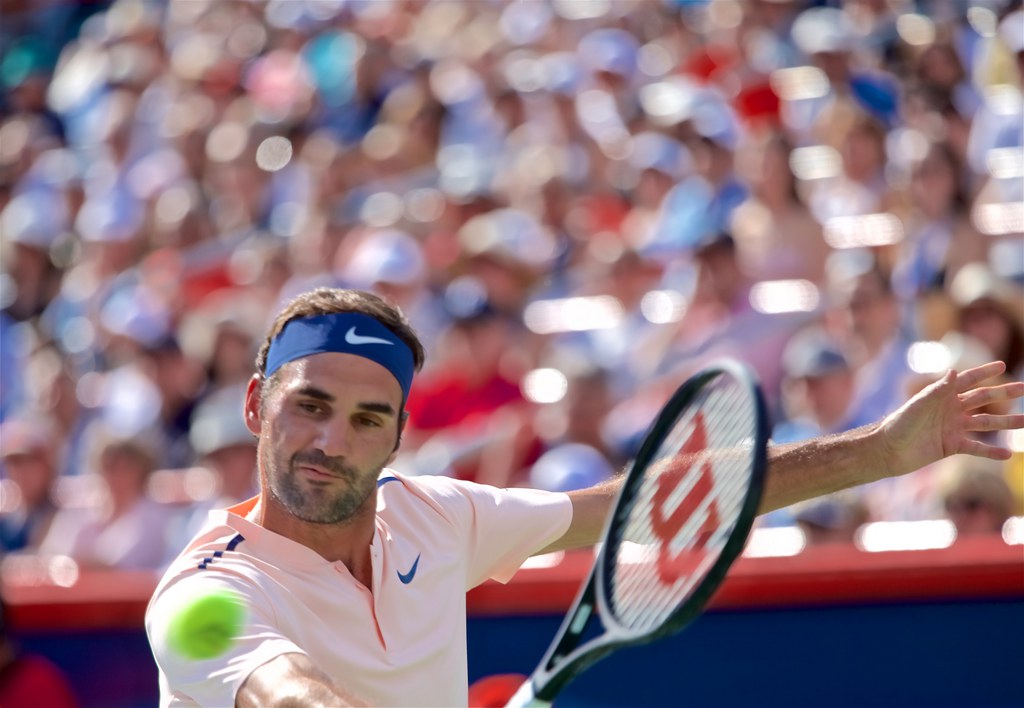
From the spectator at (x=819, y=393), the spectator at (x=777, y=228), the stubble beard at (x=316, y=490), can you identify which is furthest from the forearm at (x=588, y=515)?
the spectator at (x=777, y=228)

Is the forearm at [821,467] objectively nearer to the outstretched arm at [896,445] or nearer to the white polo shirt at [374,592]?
the outstretched arm at [896,445]

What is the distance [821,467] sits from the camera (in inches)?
139

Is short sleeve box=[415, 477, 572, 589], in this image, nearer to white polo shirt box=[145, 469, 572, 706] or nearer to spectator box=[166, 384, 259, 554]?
white polo shirt box=[145, 469, 572, 706]

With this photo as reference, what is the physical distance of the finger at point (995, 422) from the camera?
11.1 ft

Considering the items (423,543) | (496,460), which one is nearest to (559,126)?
(496,460)

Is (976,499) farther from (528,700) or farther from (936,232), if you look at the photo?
(528,700)

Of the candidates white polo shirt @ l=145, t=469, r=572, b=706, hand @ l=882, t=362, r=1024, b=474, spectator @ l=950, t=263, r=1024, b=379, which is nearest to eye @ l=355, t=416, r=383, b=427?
white polo shirt @ l=145, t=469, r=572, b=706

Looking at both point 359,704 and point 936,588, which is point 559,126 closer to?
point 936,588

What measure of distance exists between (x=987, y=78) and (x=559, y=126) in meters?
2.25

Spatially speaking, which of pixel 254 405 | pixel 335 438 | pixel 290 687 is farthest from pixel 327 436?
pixel 290 687

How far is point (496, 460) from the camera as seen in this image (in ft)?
21.9

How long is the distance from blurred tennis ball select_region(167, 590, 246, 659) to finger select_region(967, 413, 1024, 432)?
60.6 inches

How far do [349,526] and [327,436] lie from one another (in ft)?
0.69

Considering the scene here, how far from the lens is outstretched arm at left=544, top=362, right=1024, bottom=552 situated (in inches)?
137
